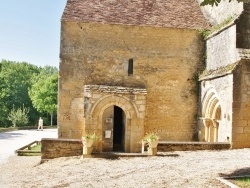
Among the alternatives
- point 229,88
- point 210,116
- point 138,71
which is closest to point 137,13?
point 138,71

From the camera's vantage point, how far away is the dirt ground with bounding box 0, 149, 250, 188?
8.88 meters

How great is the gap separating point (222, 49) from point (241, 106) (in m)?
3.09

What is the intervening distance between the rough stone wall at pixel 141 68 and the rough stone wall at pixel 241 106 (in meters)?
3.81

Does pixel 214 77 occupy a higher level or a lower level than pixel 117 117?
higher

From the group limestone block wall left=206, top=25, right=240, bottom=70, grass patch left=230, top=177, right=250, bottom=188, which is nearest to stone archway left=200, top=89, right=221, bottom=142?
limestone block wall left=206, top=25, right=240, bottom=70

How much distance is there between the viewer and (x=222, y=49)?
1525cm

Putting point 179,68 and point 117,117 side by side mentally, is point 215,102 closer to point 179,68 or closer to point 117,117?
point 179,68

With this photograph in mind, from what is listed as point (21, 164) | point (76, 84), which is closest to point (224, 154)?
point (76, 84)

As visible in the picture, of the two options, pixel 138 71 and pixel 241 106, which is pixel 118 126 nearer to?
pixel 138 71

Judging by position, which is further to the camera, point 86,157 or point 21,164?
point 21,164

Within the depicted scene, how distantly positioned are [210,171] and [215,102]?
6556 millimetres

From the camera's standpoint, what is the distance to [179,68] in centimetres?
1738

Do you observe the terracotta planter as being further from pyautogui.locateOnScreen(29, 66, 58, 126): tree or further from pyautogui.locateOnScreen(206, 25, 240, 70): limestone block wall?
pyautogui.locateOnScreen(29, 66, 58, 126): tree

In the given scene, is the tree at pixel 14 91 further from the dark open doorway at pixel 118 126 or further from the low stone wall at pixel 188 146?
the low stone wall at pixel 188 146
